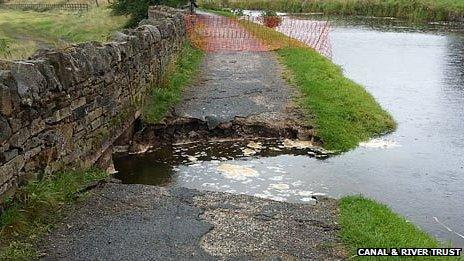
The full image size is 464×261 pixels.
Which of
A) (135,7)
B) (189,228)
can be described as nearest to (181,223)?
(189,228)

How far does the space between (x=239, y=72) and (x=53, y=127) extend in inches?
393

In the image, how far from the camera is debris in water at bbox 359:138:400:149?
37.5 feet

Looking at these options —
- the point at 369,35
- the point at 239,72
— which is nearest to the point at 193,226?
the point at 239,72

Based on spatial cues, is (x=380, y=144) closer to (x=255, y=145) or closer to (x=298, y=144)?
(x=298, y=144)

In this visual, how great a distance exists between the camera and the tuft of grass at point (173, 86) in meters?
11.9

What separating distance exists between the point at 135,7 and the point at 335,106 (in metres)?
21.9

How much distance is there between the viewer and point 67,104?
7.61 metres

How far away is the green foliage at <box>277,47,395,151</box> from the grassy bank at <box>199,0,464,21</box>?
78.7ft

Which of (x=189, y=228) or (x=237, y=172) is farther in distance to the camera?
(x=237, y=172)

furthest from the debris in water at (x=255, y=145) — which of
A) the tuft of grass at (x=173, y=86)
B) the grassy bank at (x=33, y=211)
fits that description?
the grassy bank at (x=33, y=211)

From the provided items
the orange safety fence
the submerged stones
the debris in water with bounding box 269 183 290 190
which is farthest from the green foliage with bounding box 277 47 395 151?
the orange safety fence

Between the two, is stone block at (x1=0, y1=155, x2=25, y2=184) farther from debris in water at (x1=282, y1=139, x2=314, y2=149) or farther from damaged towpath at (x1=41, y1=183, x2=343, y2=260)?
debris in water at (x1=282, y1=139, x2=314, y2=149)

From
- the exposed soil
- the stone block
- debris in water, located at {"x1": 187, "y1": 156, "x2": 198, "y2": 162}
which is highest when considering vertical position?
the stone block

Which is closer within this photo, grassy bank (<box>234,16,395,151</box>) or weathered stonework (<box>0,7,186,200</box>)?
weathered stonework (<box>0,7,186,200</box>)
